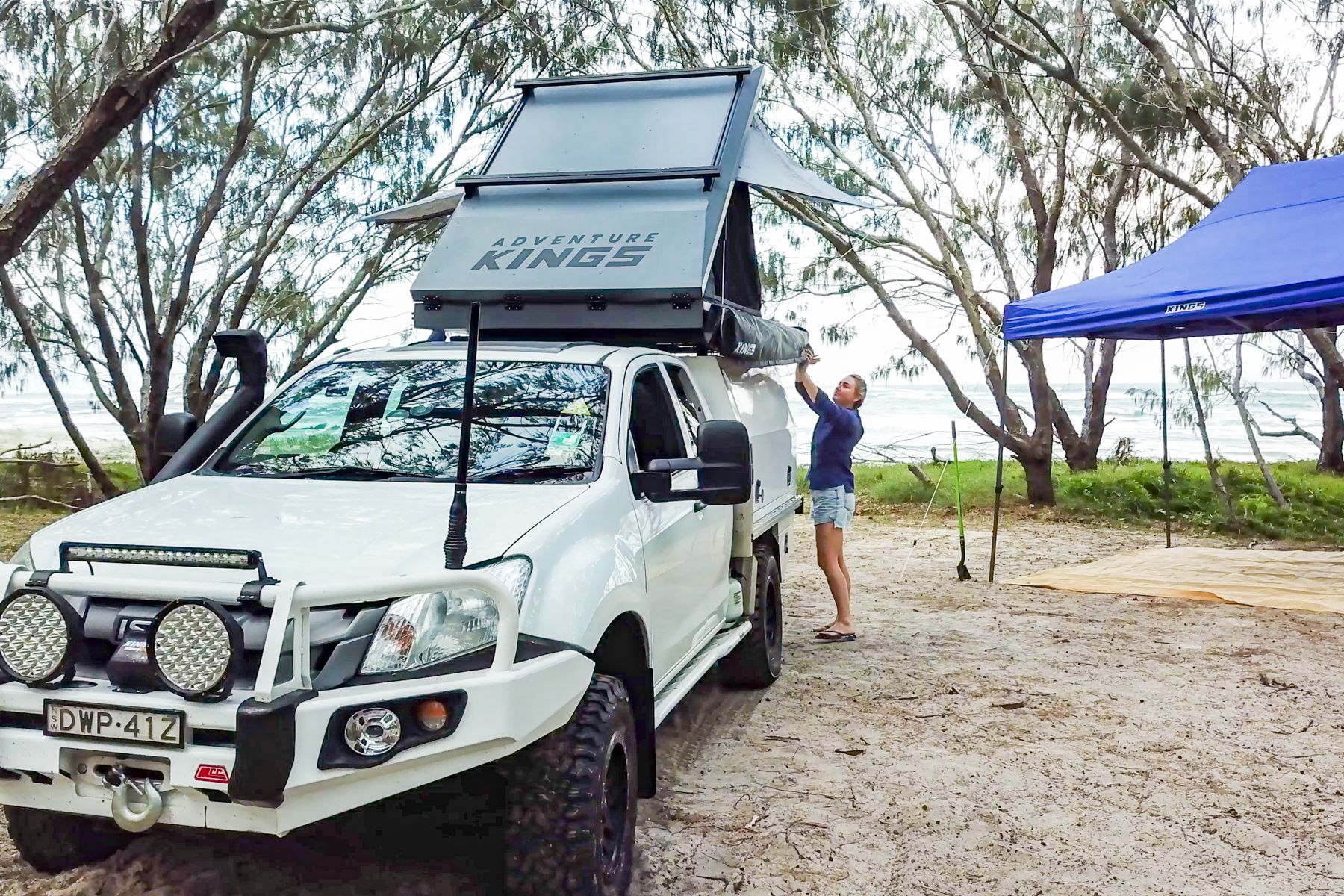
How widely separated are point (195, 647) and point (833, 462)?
4906mm

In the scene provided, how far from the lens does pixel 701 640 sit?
4.76 meters

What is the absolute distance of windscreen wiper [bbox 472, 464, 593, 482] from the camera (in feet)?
12.5

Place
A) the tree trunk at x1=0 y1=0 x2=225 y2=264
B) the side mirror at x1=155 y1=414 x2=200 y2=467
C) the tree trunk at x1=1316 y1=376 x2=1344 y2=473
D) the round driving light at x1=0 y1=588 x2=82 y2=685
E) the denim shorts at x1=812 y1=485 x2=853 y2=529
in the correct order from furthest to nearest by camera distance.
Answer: the tree trunk at x1=1316 y1=376 x2=1344 y2=473 → the denim shorts at x1=812 y1=485 x2=853 y2=529 → the tree trunk at x1=0 y1=0 x2=225 y2=264 → the side mirror at x1=155 y1=414 x2=200 y2=467 → the round driving light at x1=0 y1=588 x2=82 y2=685

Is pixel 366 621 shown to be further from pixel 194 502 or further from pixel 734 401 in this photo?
pixel 734 401

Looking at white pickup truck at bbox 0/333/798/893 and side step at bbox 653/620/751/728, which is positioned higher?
white pickup truck at bbox 0/333/798/893

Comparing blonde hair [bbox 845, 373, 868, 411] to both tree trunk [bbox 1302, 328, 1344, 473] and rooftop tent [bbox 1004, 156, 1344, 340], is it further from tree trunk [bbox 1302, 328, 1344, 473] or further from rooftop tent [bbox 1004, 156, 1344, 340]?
tree trunk [bbox 1302, 328, 1344, 473]

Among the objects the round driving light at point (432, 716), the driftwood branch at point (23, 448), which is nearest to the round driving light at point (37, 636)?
the round driving light at point (432, 716)

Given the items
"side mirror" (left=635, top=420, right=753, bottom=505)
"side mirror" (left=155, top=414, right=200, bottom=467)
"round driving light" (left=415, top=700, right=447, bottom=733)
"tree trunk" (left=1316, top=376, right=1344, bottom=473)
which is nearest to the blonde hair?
"side mirror" (left=635, top=420, right=753, bottom=505)

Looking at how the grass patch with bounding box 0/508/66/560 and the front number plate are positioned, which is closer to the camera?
the front number plate

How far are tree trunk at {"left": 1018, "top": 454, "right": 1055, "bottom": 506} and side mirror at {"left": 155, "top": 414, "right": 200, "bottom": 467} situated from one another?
1316 centimetres

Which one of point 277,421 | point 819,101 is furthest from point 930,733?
point 819,101

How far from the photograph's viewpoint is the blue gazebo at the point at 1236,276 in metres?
7.92

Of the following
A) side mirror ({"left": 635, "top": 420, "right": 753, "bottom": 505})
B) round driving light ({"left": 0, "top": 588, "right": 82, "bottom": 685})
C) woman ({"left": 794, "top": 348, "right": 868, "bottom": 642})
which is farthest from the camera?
woman ({"left": 794, "top": 348, "right": 868, "bottom": 642})

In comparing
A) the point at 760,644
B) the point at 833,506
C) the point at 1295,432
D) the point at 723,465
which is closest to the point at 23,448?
the point at 833,506
